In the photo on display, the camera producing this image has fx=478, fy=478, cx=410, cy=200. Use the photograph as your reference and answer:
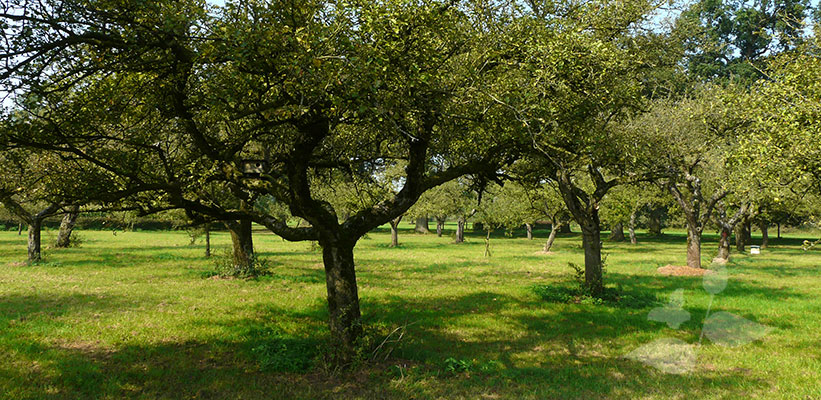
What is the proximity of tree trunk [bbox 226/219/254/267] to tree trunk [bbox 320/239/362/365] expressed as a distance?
11.8 meters

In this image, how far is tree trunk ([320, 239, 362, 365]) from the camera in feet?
28.8

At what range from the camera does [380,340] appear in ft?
32.9

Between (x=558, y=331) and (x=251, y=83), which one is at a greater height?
(x=251, y=83)

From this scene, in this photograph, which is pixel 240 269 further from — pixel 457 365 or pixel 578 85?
pixel 578 85

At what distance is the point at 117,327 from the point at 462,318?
28.8ft

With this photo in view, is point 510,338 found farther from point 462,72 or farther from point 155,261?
point 155,261

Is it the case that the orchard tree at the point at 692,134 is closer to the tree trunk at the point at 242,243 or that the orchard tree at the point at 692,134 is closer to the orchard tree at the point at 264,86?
the orchard tree at the point at 264,86

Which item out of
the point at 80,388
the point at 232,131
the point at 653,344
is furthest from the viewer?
the point at 232,131

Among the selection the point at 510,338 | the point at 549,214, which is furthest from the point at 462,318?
the point at 549,214

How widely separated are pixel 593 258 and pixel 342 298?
34.4 feet

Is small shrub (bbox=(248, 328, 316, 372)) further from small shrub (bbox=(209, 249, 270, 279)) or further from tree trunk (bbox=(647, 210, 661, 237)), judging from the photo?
tree trunk (bbox=(647, 210, 661, 237))

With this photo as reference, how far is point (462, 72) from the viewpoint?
28.5 feet

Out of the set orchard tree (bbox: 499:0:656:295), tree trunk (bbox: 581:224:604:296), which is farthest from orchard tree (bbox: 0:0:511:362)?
tree trunk (bbox: 581:224:604:296)

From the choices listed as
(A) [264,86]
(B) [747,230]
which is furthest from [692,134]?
(B) [747,230]
